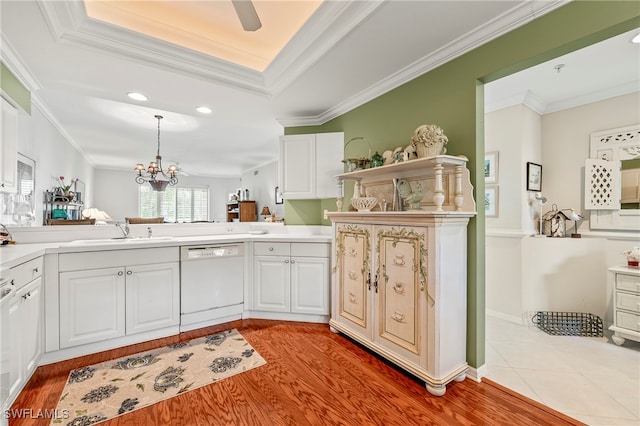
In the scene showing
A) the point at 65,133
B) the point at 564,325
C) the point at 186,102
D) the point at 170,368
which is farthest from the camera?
the point at 65,133

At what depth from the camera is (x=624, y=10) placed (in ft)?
4.58

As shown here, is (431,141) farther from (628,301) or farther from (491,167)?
(628,301)

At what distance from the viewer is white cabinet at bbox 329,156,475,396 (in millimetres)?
1803

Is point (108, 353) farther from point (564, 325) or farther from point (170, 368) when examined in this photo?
point (564, 325)

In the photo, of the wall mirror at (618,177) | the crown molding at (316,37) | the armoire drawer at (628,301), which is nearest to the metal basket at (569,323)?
the armoire drawer at (628,301)

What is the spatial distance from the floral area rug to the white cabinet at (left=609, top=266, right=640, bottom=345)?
309 centimetres

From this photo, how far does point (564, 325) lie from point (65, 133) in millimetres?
7445

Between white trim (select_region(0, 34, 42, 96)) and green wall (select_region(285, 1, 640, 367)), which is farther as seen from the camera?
white trim (select_region(0, 34, 42, 96))

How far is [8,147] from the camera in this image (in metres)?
2.11

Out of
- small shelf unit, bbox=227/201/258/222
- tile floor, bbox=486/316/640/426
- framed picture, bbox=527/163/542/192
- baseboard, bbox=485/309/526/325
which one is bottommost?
tile floor, bbox=486/316/640/426

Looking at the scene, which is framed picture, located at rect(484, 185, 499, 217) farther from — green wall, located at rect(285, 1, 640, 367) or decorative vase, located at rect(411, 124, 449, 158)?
decorative vase, located at rect(411, 124, 449, 158)

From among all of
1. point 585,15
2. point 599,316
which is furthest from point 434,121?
point 599,316

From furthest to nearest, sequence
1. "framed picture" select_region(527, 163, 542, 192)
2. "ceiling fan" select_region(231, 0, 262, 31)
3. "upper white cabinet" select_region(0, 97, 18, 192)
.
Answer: "framed picture" select_region(527, 163, 542, 192) < "upper white cabinet" select_region(0, 97, 18, 192) < "ceiling fan" select_region(231, 0, 262, 31)

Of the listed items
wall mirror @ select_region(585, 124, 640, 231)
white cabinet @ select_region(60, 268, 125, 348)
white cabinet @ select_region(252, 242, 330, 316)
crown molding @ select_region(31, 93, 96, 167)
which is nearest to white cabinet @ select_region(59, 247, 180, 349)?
white cabinet @ select_region(60, 268, 125, 348)
